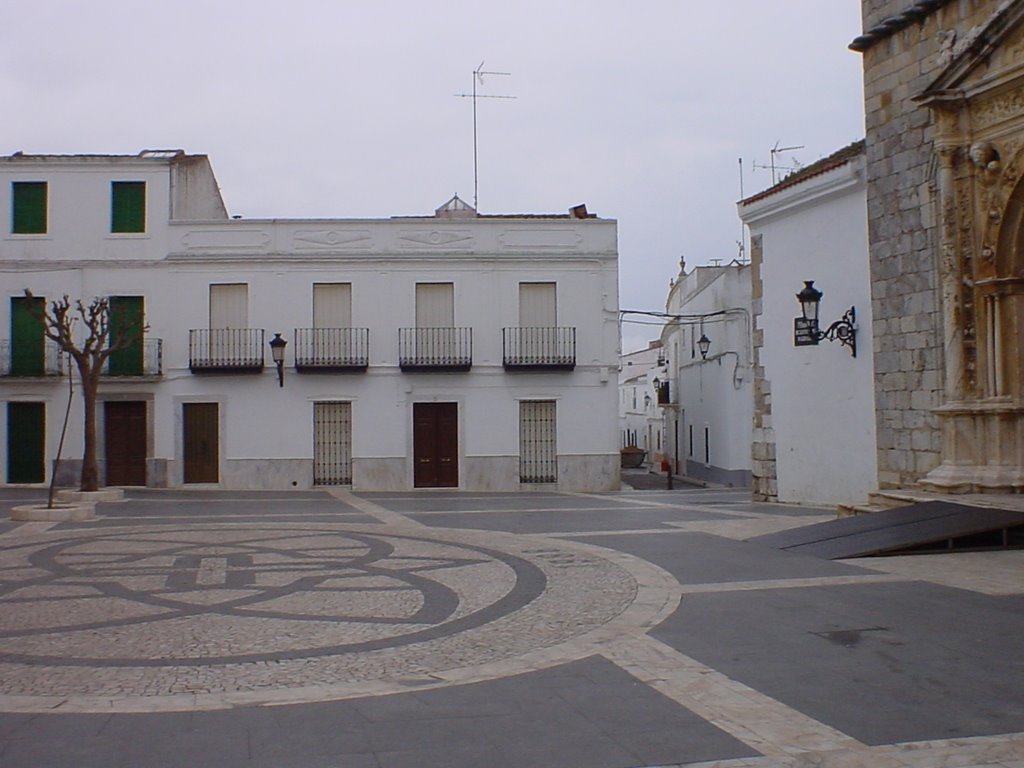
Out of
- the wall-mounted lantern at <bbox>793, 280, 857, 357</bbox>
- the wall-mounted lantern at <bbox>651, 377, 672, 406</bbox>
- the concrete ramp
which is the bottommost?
the concrete ramp

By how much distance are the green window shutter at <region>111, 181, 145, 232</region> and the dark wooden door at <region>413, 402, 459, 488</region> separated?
7935 millimetres

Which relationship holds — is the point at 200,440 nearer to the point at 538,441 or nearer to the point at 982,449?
the point at 538,441

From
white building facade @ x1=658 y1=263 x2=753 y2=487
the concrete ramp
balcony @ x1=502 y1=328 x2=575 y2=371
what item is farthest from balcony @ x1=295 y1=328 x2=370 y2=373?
the concrete ramp

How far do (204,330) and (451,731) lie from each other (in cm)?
2069

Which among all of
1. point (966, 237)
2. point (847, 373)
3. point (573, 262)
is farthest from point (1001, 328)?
point (573, 262)

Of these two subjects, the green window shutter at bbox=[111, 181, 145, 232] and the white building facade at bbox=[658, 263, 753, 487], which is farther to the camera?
the white building facade at bbox=[658, 263, 753, 487]

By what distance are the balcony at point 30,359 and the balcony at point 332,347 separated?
5.60 meters

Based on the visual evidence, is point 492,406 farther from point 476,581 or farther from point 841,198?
point 476,581

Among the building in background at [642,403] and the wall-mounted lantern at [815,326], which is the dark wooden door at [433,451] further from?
the building in background at [642,403]

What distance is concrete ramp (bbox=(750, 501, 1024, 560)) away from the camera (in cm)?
950

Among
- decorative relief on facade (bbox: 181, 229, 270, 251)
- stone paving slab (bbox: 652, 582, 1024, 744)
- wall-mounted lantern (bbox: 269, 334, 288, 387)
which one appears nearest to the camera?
stone paving slab (bbox: 652, 582, 1024, 744)

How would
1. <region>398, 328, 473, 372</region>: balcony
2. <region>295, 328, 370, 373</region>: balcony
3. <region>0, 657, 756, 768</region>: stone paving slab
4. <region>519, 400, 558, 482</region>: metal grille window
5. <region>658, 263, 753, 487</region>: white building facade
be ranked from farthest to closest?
<region>658, 263, 753, 487</region>: white building facade < <region>519, 400, 558, 482</region>: metal grille window < <region>398, 328, 473, 372</region>: balcony < <region>295, 328, 370, 373</region>: balcony < <region>0, 657, 756, 768</region>: stone paving slab

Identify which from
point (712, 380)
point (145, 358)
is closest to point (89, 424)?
point (145, 358)

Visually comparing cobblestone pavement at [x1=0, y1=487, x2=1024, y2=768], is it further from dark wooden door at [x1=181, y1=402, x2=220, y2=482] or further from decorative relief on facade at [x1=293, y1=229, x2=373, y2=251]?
decorative relief on facade at [x1=293, y1=229, x2=373, y2=251]
